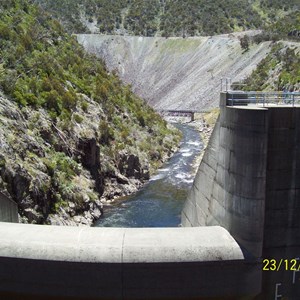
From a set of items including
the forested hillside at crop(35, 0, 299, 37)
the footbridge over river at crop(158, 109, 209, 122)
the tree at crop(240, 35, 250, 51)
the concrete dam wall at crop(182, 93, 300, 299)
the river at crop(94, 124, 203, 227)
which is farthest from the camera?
the forested hillside at crop(35, 0, 299, 37)

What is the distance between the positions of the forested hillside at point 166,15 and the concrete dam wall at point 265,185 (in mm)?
132219

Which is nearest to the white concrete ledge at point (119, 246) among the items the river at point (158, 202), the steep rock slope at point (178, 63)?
the river at point (158, 202)

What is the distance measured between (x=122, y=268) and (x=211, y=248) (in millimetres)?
2796

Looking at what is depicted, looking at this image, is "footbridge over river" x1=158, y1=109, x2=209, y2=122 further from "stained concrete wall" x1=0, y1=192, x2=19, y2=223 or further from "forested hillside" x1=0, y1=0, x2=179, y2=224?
"stained concrete wall" x1=0, y1=192, x2=19, y2=223

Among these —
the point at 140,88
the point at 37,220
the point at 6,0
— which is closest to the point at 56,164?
the point at 37,220

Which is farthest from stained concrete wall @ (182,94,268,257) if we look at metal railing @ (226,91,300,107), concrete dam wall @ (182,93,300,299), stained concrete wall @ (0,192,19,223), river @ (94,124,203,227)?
river @ (94,124,203,227)

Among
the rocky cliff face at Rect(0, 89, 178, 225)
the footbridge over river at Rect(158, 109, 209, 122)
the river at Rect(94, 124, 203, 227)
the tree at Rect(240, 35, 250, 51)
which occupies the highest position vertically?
the tree at Rect(240, 35, 250, 51)

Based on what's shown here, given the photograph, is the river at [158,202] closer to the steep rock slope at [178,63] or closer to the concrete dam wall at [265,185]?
the concrete dam wall at [265,185]

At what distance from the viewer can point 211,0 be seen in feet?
577

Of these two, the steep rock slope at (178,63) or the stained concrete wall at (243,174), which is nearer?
the stained concrete wall at (243,174)

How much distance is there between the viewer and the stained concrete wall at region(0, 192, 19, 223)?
1689 centimetres

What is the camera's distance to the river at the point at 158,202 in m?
32.2

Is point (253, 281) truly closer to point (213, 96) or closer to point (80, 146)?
point (80, 146)

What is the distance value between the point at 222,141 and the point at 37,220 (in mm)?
14571
